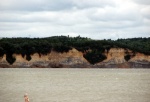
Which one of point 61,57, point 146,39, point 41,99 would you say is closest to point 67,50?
point 61,57

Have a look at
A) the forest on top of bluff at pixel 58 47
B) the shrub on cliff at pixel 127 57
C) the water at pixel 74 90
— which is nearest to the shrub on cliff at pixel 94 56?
the forest on top of bluff at pixel 58 47

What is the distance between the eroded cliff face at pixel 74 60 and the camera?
128 m

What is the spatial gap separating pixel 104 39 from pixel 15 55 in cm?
3092

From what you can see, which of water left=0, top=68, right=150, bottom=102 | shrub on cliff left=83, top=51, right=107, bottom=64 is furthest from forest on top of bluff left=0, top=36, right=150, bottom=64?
water left=0, top=68, right=150, bottom=102

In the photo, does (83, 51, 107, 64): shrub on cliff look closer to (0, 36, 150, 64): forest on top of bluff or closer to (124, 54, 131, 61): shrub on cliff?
(0, 36, 150, 64): forest on top of bluff

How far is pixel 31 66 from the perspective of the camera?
435 ft

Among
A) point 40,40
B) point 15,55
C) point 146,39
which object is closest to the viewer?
point 15,55

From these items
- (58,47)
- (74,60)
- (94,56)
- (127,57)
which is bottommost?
(74,60)

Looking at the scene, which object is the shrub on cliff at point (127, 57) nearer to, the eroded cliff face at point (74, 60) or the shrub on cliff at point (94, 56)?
the eroded cliff face at point (74, 60)

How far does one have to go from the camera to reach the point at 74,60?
129 meters

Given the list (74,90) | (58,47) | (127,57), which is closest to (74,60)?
(58,47)

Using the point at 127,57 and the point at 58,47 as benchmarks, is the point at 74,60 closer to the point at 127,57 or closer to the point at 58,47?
the point at 58,47

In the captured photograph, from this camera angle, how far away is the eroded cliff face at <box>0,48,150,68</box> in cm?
12800

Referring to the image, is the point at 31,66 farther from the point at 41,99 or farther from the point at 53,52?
the point at 41,99
